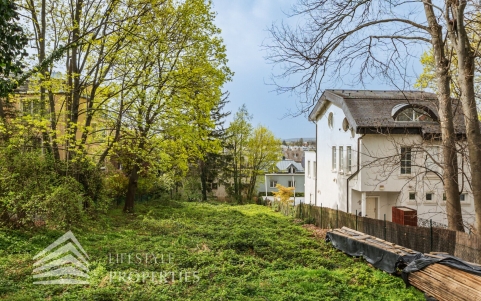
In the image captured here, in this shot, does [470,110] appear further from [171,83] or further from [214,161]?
[214,161]

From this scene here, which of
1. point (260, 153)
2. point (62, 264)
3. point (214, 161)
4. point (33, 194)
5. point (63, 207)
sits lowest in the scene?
point (62, 264)

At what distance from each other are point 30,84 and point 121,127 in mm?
3450

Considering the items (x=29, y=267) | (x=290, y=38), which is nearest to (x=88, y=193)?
(x=29, y=267)

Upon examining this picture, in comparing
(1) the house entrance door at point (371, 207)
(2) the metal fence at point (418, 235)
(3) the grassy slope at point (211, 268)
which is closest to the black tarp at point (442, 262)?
(3) the grassy slope at point (211, 268)

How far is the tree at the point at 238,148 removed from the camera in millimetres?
32688

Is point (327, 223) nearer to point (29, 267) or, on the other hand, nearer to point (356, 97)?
point (356, 97)

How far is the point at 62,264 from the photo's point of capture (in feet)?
22.2

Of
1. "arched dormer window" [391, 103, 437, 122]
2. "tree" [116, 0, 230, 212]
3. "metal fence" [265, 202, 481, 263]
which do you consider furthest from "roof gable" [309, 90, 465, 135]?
"tree" [116, 0, 230, 212]

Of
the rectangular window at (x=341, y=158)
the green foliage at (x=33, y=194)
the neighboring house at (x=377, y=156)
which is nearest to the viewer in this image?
the green foliage at (x=33, y=194)

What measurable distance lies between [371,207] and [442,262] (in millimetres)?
11386

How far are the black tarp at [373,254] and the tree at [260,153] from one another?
77.5 ft

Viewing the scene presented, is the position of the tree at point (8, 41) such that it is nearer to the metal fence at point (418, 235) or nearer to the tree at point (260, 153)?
the metal fence at point (418, 235)

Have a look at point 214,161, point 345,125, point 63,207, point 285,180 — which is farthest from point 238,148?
point 63,207

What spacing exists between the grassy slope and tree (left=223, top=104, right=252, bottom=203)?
2146cm
